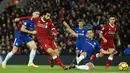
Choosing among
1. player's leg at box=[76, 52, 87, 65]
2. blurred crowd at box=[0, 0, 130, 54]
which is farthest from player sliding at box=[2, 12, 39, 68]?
blurred crowd at box=[0, 0, 130, 54]

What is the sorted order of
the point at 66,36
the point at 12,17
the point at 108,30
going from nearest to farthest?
1. the point at 108,30
2. the point at 66,36
3. the point at 12,17

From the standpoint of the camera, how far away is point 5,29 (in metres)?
24.6

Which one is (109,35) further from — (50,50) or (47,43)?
(50,50)

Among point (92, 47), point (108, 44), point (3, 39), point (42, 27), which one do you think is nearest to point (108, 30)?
point (108, 44)

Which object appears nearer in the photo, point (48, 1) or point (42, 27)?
point (42, 27)

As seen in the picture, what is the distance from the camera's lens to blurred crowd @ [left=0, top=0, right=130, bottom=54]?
23.0 meters

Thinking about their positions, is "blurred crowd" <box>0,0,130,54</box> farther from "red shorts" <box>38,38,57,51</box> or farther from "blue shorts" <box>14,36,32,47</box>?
"red shorts" <box>38,38,57,51</box>

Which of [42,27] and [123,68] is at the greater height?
[42,27]

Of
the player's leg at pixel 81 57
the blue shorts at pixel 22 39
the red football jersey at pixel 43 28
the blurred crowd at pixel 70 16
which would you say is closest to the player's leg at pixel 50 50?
the red football jersey at pixel 43 28

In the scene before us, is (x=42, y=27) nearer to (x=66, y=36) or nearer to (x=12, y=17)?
(x=66, y=36)

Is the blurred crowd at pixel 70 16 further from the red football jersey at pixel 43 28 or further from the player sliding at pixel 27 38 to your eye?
the red football jersey at pixel 43 28

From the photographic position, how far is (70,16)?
81.5 feet

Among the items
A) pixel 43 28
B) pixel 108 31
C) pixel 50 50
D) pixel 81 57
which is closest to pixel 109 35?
pixel 108 31

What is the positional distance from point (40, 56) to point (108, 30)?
5454 millimetres
